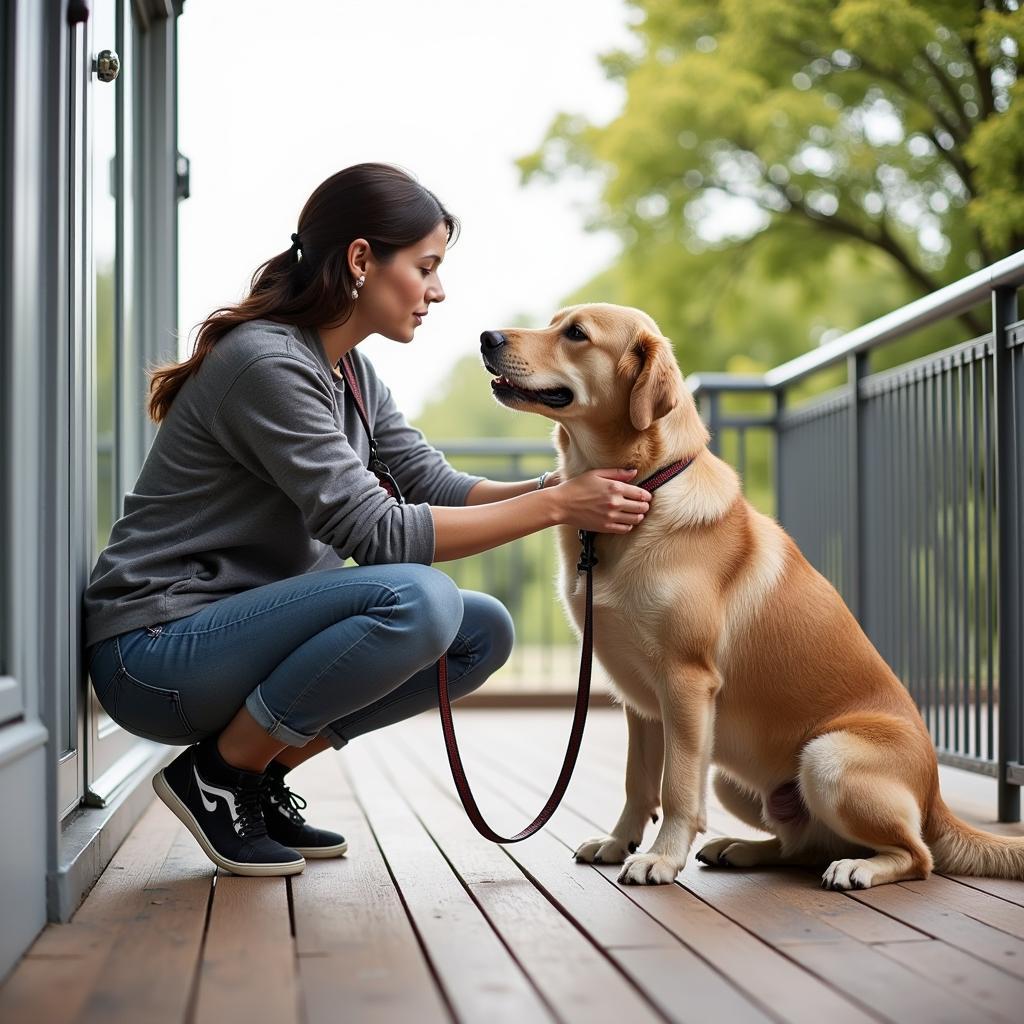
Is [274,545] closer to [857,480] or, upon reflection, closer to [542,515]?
[542,515]

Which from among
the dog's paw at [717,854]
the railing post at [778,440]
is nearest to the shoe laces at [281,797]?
the dog's paw at [717,854]

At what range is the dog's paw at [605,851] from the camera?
2145 millimetres

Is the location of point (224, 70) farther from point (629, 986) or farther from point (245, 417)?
point (629, 986)

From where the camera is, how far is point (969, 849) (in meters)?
2.03

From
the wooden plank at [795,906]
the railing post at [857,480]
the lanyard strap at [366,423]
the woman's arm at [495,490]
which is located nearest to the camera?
the wooden plank at [795,906]

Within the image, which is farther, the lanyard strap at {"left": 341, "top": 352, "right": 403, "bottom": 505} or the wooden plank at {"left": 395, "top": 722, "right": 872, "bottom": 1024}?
the lanyard strap at {"left": 341, "top": 352, "right": 403, "bottom": 505}

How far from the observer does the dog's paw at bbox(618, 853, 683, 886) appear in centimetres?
195

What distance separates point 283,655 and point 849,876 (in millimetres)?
1018

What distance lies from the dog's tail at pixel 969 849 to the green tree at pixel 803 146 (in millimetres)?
6867

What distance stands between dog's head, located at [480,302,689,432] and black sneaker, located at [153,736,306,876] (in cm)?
83

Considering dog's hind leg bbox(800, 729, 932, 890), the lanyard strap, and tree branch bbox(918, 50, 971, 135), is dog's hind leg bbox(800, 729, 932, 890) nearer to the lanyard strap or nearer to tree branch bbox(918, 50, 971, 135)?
the lanyard strap

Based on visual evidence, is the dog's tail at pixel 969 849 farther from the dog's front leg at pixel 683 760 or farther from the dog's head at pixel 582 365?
the dog's head at pixel 582 365

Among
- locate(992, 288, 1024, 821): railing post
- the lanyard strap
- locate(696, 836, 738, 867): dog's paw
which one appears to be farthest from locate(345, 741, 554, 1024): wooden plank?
locate(992, 288, 1024, 821): railing post

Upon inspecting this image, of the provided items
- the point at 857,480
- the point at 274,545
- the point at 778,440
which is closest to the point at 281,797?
the point at 274,545
